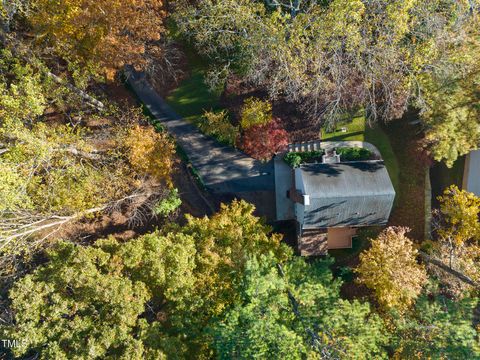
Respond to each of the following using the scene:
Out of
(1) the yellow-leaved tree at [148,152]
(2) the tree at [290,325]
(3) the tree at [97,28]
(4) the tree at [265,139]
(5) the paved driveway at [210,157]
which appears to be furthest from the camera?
(5) the paved driveway at [210,157]

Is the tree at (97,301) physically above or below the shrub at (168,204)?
below

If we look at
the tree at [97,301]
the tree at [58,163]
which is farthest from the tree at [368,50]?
the tree at [97,301]

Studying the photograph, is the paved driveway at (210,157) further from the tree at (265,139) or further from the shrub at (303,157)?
the shrub at (303,157)

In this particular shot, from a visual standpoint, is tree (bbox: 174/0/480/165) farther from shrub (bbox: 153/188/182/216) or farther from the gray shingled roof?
shrub (bbox: 153/188/182/216)

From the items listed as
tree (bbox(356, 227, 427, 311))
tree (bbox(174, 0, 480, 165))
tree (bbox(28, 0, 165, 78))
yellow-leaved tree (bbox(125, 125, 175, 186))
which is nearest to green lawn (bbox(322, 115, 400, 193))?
tree (bbox(174, 0, 480, 165))

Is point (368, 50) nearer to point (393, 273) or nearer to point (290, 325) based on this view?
point (393, 273)

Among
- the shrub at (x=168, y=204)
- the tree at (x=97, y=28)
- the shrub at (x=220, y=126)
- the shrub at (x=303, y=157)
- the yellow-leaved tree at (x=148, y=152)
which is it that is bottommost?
the shrub at (x=168, y=204)

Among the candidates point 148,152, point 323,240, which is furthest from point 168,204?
point 323,240
